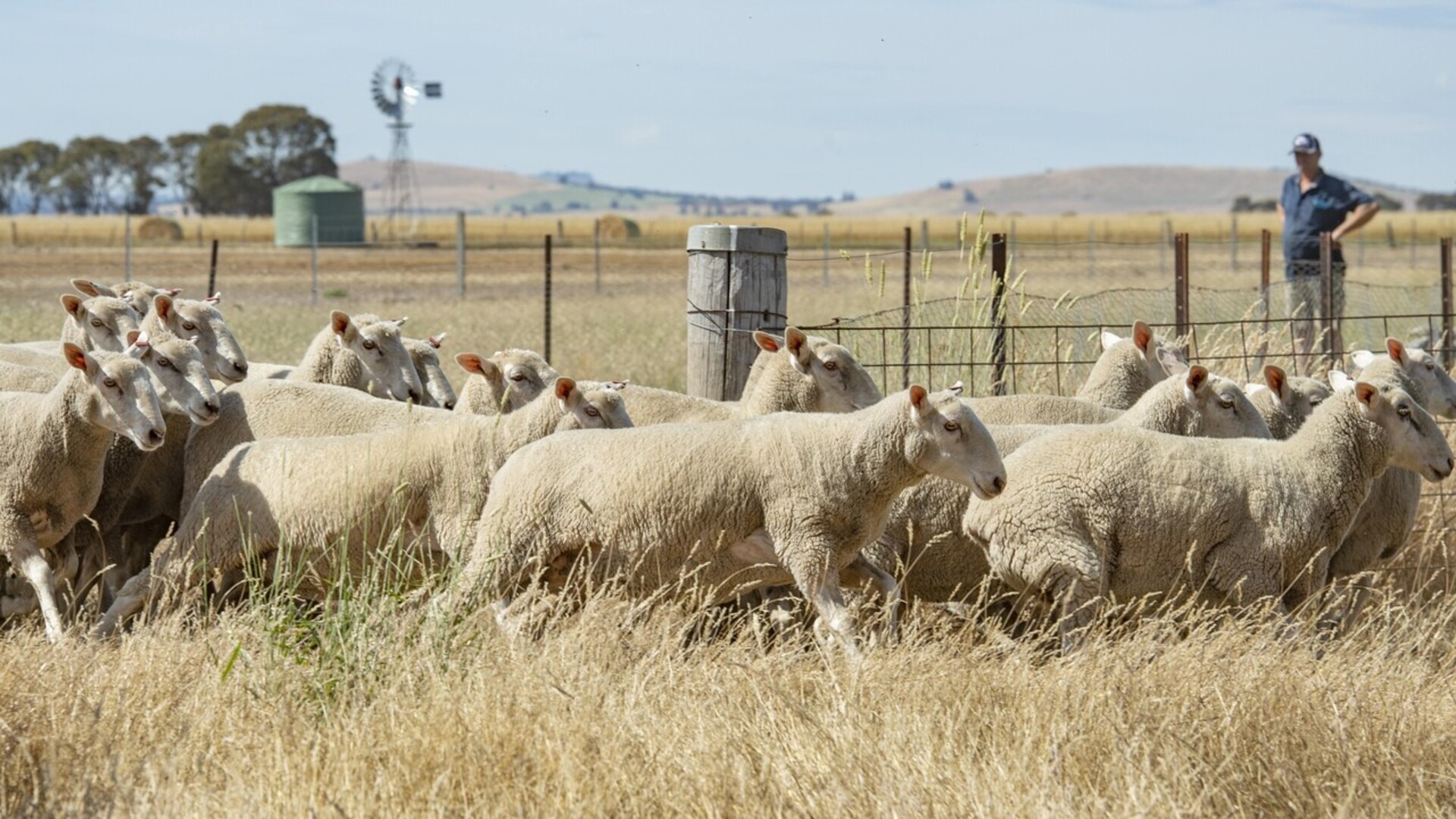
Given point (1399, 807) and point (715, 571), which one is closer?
point (1399, 807)

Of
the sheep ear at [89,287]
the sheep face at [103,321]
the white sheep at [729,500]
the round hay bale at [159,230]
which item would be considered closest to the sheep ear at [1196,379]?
the white sheep at [729,500]

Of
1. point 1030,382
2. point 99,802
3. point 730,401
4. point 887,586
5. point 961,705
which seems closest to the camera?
point 99,802

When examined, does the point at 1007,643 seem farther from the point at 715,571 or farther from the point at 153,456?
the point at 153,456

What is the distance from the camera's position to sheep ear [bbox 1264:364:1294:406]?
7062mm

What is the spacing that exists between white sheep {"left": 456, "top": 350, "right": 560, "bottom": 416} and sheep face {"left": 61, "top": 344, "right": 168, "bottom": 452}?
143 centimetres

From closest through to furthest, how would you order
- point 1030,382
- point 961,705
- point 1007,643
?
point 961,705, point 1007,643, point 1030,382

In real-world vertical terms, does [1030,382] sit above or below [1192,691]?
above

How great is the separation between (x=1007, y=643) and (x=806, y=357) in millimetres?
2042

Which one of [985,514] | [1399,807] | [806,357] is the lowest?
[1399,807]

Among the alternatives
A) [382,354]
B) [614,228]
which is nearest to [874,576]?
[382,354]

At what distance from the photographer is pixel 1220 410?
674cm

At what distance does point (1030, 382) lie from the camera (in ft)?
30.0

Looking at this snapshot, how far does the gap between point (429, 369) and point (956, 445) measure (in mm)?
4010

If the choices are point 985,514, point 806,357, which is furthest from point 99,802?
point 806,357
